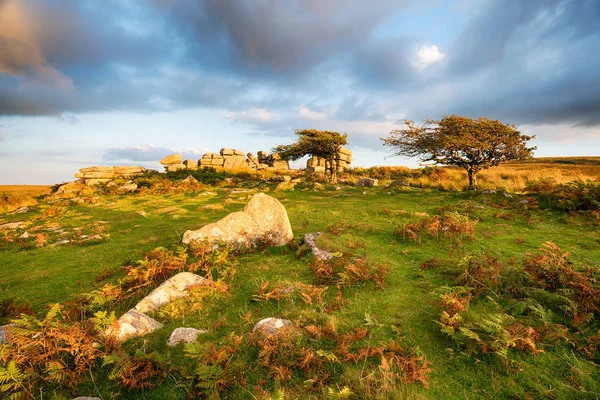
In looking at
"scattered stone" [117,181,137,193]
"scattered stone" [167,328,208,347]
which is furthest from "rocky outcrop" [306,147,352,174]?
"scattered stone" [167,328,208,347]

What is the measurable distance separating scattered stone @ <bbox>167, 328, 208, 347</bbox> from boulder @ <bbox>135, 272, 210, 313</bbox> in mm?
1463

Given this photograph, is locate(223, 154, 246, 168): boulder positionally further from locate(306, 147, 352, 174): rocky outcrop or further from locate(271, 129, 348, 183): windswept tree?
locate(271, 129, 348, 183): windswept tree

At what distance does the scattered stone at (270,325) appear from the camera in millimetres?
5000

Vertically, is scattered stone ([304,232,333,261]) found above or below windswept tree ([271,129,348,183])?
below

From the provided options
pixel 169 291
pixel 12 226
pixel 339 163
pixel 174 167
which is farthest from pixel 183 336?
pixel 339 163

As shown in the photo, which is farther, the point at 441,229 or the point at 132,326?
the point at 441,229

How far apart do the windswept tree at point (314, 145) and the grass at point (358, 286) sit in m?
15.2

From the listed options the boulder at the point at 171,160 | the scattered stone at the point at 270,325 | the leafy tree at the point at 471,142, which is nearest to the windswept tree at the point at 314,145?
the leafy tree at the point at 471,142

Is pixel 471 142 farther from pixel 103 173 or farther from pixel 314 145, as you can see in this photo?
pixel 103 173

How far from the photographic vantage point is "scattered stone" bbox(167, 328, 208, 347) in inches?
194

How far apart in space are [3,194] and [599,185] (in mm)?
44098

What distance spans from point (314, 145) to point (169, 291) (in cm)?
2697

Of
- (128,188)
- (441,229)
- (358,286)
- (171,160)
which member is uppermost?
(171,160)

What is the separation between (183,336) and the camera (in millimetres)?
5059
